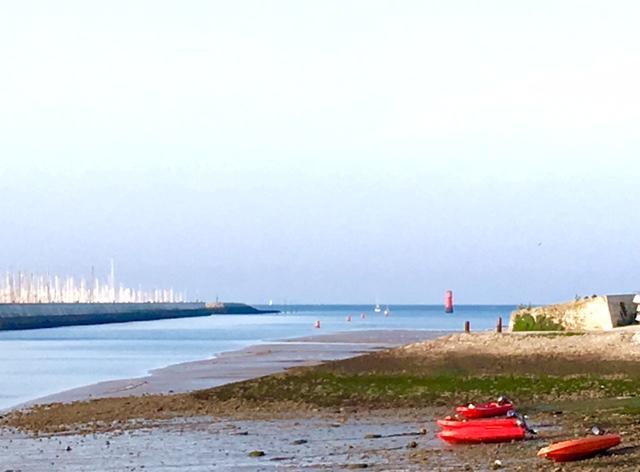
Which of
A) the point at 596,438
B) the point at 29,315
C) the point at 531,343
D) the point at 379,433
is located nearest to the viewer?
the point at 596,438

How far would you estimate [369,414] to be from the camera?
36156mm

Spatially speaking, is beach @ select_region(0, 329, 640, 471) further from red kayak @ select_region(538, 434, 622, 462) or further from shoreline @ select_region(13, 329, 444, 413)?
shoreline @ select_region(13, 329, 444, 413)

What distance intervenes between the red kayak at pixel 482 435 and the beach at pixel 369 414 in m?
0.38

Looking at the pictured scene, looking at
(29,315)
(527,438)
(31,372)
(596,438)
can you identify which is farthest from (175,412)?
(29,315)

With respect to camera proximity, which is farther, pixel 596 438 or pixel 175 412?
pixel 175 412

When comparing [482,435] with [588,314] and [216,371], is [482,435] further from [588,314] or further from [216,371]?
[216,371]

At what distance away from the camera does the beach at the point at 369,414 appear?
88.7ft

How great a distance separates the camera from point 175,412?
126ft

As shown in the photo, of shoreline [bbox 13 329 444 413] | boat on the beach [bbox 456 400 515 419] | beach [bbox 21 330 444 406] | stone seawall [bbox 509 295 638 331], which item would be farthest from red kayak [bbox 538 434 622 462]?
stone seawall [bbox 509 295 638 331]

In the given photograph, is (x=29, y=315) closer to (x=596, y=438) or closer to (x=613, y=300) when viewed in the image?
(x=613, y=300)

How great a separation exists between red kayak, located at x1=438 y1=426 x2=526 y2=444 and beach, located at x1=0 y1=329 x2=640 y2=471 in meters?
0.38

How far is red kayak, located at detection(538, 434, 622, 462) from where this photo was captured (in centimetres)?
2380

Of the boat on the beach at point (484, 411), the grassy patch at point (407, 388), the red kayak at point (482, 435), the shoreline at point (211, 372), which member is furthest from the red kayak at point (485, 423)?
the shoreline at point (211, 372)

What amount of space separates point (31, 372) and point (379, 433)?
4124 cm
